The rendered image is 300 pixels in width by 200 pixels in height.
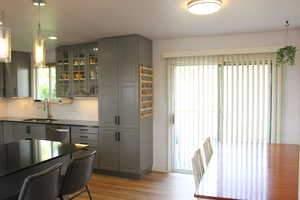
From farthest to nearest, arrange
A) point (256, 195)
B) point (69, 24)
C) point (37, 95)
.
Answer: point (37, 95), point (69, 24), point (256, 195)

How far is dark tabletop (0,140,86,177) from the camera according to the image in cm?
199

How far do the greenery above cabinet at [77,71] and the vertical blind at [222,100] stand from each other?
5.08 feet

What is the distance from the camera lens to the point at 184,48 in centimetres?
445

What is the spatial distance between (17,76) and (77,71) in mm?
1816

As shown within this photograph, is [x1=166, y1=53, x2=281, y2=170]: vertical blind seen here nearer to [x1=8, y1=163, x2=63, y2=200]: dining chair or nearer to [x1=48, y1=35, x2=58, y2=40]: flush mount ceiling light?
[x1=48, y1=35, x2=58, y2=40]: flush mount ceiling light

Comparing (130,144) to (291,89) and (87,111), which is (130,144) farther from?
(291,89)

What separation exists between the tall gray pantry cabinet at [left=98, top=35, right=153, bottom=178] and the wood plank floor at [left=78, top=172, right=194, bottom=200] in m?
0.20

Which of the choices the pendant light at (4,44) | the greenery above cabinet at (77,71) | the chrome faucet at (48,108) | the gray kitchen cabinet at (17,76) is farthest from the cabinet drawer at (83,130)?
the pendant light at (4,44)

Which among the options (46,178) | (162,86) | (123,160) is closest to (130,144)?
(123,160)

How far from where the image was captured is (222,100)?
4.28 metres

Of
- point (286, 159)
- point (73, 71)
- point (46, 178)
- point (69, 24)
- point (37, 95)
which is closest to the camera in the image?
point (46, 178)

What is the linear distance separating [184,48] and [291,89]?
6.19 ft

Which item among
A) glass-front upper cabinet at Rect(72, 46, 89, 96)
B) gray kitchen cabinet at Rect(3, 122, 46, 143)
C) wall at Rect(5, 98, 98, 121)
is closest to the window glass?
wall at Rect(5, 98, 98, 121)

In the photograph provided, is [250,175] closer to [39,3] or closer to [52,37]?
[39,3]
